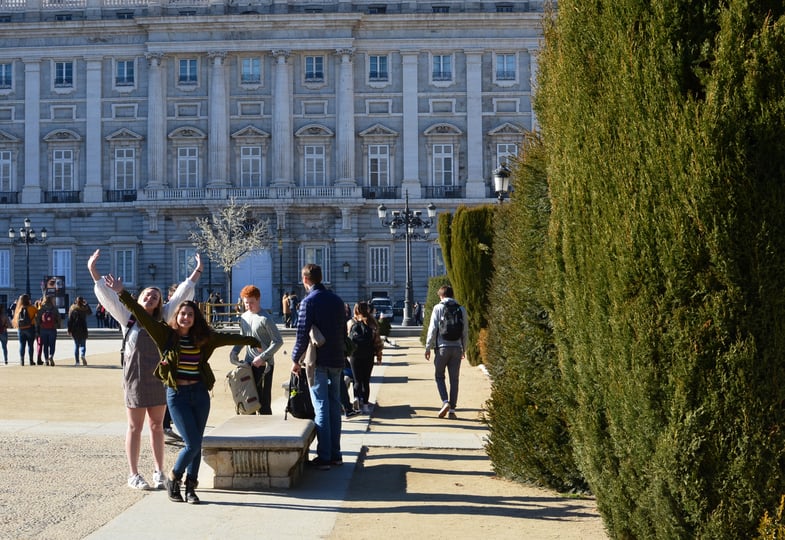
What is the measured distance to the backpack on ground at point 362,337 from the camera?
40.1ft

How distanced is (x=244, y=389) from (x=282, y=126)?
37515 millimetres

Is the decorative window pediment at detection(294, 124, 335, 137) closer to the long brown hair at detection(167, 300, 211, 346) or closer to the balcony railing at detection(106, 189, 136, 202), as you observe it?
the balcony railing at detection(106, 189, 136, 202)

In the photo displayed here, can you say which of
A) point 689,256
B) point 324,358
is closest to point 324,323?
point 324,358

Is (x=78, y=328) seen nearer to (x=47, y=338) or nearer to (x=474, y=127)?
(x=47, y=338)

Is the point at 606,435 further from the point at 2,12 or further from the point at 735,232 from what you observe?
the point at 2,12

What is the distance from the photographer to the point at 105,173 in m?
46.2

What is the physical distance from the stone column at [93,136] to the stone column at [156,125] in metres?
2.42

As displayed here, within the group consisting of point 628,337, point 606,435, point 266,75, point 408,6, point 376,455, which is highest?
point 408,6

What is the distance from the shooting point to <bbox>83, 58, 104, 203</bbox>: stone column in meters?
45.9

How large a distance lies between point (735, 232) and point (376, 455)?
5325 millimetres

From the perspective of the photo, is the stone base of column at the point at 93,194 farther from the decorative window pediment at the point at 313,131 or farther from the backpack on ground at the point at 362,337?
the backpack on ground at the point at 362,337

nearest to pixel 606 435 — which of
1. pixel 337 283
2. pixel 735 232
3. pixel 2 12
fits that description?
pixel 735 232

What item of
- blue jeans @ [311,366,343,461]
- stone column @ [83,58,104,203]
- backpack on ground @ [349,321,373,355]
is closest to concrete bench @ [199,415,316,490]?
blue jeans @ [311,366,343,461]

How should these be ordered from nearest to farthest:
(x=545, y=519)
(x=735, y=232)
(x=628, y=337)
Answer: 1. (x=735, y=232)
2. (x=628, y=337)
3. (x=545, y=519)
